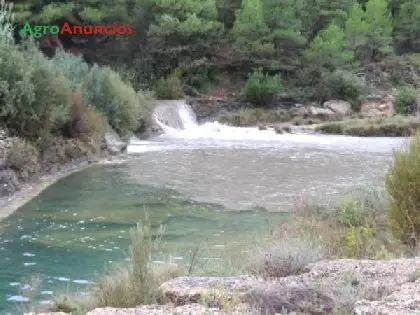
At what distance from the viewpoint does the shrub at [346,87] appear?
117 ft

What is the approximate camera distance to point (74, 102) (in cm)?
1984

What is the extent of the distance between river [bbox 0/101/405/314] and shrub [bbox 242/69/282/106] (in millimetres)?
8532

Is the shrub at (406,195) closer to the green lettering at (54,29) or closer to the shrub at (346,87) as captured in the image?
the green lettering at (54,29)

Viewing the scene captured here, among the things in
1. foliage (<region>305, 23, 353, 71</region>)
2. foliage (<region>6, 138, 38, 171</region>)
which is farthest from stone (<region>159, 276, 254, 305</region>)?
foliage (<region>305, 23, 353, 71</region>)

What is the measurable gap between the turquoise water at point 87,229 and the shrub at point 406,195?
280cm

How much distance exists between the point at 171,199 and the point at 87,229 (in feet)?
11.1

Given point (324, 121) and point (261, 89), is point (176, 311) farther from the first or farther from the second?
point (261, 89)

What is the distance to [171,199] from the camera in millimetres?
14562

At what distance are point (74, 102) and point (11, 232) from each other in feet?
30.0

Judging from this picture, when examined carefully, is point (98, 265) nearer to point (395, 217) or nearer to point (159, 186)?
point (395, 217)

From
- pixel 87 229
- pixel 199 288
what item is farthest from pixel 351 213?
pixel 199 288

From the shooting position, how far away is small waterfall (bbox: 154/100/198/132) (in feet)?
97.8

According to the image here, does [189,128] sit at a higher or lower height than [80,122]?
lower

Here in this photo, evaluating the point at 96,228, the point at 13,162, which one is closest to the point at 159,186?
the point at 13,162
